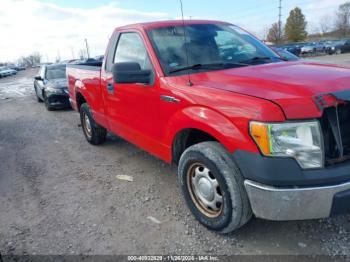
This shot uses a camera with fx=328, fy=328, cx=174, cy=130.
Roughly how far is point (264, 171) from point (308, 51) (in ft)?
133

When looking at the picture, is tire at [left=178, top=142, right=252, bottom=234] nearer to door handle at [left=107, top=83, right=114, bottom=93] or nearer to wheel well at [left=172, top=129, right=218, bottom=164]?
wheel well at [left=172, top=129, right=218, bottom=164]

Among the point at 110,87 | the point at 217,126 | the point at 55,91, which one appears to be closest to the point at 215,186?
the point at 217,126

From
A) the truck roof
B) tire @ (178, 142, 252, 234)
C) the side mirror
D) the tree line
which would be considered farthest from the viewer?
the tree line

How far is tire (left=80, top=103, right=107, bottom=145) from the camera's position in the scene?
5.67 meters

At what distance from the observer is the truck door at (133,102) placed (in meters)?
3.54

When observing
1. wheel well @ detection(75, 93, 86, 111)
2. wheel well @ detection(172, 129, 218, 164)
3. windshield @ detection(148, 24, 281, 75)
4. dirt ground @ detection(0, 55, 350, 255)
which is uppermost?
windshield @ detection(148, 24, 281, 75)

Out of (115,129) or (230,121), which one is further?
(115,129)

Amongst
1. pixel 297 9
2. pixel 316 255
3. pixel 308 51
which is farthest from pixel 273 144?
pixel 297 9

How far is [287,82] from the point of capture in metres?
2.63

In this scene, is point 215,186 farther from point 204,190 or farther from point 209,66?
point 209,66

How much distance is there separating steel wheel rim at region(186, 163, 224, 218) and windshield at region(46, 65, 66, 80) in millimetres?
9330

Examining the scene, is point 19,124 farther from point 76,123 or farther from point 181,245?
point 181,245

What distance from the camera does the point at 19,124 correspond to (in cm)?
860

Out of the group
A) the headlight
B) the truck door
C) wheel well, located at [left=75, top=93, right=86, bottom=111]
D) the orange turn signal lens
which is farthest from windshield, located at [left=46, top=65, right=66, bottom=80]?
the headlight
